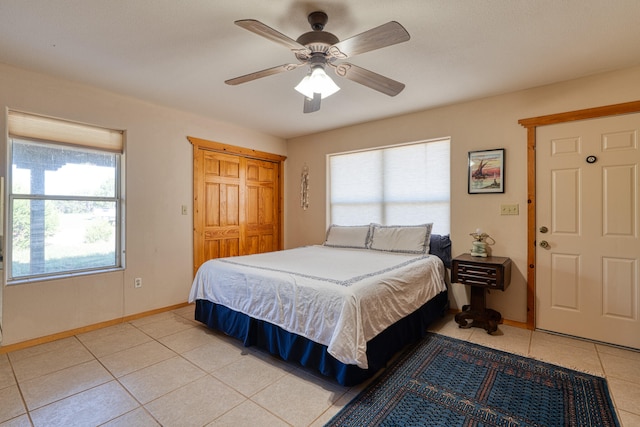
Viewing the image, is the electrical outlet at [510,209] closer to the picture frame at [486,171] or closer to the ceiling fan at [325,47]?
the picture frame at [486,171]

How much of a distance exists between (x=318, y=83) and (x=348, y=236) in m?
2.38

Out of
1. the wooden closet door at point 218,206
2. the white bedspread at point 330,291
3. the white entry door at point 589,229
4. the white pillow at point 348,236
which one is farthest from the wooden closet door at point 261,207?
the white entry door at point 589,229

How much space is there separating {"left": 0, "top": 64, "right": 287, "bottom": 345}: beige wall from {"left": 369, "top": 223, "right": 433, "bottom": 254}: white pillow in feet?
7.94

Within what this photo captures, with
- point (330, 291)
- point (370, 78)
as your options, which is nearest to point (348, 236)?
point (330, 291)

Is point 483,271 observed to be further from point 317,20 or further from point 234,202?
point 234,202

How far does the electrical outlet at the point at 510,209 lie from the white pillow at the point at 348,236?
5.05 feet

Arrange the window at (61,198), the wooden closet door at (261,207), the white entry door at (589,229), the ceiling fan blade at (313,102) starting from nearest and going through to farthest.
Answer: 1. the ceiling fan blade at (313,102)
2. the white entry door at (589,229)
3. the window at (61,198)
4. the wooden closet door at (261,207)

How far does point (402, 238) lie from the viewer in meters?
3.59

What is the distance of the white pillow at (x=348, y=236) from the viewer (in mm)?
3926

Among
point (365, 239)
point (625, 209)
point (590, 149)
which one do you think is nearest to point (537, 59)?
point (590, 149)

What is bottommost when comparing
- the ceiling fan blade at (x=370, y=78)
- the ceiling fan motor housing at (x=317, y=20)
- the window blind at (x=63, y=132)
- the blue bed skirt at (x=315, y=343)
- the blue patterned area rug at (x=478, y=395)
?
the blue patterned area rug at (x=478, y=395)

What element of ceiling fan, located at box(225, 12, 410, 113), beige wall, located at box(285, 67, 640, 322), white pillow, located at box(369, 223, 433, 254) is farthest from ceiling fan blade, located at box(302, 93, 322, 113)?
white pillow, located at box(369, 223, 433, 254)

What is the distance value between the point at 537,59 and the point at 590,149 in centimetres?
102

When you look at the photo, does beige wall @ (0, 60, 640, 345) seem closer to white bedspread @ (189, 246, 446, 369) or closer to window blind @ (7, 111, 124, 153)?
window blind @ (7, 111, 124, 153)
